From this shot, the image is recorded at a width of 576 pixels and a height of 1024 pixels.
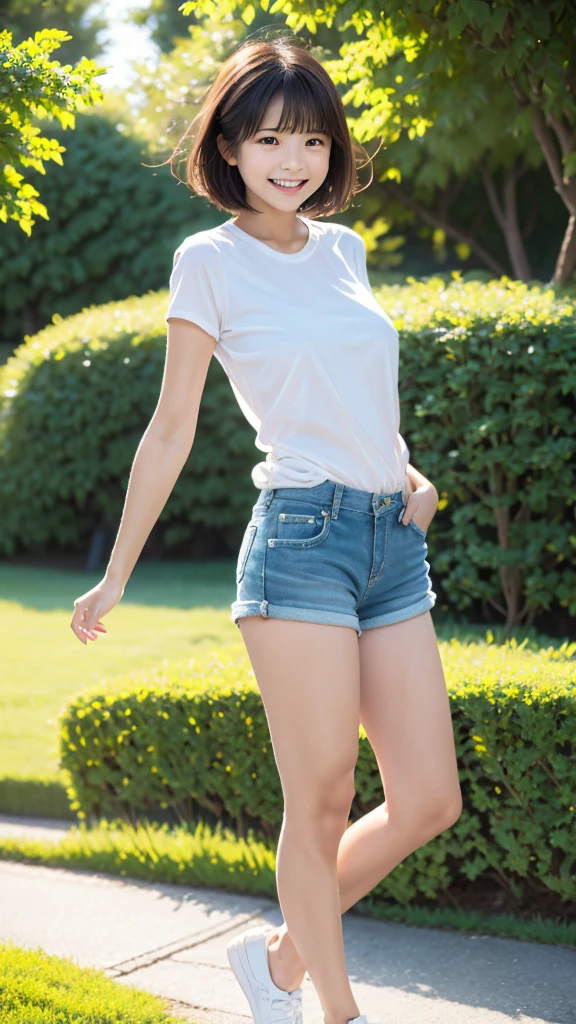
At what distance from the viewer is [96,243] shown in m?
14.2

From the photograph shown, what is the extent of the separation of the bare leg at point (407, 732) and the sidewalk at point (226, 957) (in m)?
0.60

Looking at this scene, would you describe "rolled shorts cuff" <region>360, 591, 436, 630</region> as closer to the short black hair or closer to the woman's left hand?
the woman's left hand

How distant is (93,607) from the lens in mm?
2361

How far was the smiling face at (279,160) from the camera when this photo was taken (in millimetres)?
2434

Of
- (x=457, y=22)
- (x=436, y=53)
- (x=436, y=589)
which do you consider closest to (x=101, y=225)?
(x=436, y=589)

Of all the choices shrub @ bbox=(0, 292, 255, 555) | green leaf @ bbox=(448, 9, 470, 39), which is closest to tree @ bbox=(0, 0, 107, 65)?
shrub @ bbox=(0, 292, 255, 555)

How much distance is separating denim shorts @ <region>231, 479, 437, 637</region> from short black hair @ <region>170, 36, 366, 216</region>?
661mm

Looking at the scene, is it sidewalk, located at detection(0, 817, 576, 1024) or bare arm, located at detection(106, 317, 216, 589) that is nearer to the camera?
bare arm, located at detection(106, 317, 216, 589)

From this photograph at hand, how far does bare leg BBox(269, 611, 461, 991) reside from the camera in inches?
96.2

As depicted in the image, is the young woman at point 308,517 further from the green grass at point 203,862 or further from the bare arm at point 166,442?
the green grass at point 203,862

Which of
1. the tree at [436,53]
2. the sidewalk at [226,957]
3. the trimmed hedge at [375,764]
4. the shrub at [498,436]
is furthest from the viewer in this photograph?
the shrub at [498,436]

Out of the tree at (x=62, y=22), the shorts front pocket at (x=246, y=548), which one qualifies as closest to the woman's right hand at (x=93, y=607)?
the shorts front pocket at (x=246, y=548)

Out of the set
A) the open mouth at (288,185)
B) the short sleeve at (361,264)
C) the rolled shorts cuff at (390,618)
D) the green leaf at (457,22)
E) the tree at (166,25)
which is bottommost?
the rolled shorts cuff at (390,618)

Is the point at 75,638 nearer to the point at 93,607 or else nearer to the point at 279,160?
the point at 93,607
